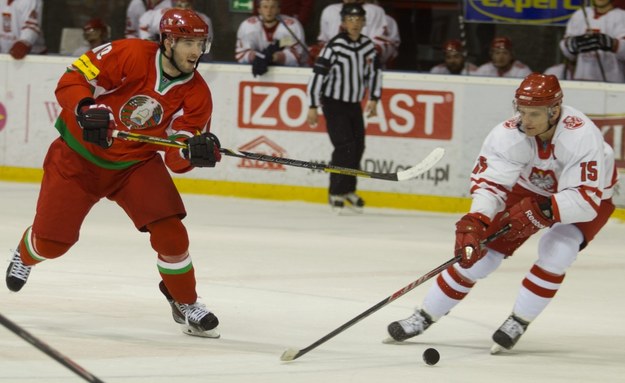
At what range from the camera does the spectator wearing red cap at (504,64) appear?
8117 mm

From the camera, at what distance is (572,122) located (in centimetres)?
418

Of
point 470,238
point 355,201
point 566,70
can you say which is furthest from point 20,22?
point 470,238

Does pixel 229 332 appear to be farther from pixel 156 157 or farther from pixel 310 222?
pixel 310 222

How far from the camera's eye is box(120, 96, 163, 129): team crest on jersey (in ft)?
14.2

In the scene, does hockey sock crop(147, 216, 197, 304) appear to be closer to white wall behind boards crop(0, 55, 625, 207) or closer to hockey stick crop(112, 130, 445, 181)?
hockey stick crop(112, 130, 445, 181)

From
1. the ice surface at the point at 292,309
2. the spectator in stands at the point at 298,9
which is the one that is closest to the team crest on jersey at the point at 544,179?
the ice surface at the point at 292,309

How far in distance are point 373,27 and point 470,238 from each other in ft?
14.7

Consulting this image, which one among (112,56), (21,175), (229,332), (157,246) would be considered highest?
(112,56)

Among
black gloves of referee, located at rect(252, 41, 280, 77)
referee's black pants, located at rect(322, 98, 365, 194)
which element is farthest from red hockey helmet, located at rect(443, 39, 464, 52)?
black gloves of referee, located at rect(252, 41, 280, 77)

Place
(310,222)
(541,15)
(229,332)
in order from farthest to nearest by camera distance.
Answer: (541,15) < (310,222) < (229,332)

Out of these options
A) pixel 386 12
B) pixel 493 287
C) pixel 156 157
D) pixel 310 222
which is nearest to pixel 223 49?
pixel 386 12

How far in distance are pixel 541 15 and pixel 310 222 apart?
7.05 ft

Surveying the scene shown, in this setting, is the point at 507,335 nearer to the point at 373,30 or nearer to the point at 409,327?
the point at 409,327

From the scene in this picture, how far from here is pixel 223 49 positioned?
29.0ft
